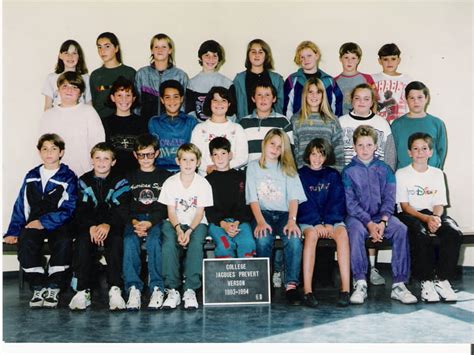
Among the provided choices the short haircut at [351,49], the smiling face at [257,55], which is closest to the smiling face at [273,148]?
the smiling face at [257,55]

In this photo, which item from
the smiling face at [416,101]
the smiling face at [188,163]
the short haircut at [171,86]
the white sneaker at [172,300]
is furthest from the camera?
the smiling face at [416,101]

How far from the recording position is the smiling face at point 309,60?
4242 millimetres

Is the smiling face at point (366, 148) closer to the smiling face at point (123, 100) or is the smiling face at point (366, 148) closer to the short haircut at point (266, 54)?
the short haircut at point (266, 54)

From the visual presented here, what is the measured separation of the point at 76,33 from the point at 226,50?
1.26m

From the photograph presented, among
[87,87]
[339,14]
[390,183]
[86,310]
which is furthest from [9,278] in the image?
[339,14]

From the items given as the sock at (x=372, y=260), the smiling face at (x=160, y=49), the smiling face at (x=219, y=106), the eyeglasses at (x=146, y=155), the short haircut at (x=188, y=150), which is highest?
the smiling face at (x=160, y=49)

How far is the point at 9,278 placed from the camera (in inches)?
165

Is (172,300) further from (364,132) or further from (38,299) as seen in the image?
(364,132)

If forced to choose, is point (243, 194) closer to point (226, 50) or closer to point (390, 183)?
point (390, 183)

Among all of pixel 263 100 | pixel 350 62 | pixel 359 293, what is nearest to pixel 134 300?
pixel 359 293

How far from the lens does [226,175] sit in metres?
3.64

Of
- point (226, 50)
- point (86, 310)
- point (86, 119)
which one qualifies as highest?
point (226, 50)

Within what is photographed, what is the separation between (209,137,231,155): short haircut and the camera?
359cm

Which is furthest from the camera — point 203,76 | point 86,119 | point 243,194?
point 203,76
